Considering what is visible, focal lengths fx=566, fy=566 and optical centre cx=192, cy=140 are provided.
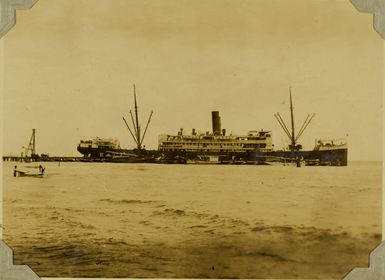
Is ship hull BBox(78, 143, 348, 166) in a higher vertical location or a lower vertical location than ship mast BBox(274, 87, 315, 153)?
lower

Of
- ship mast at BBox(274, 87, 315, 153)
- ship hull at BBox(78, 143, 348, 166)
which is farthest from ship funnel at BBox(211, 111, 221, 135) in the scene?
ship mast at BBox(274, 87, 315, 153)

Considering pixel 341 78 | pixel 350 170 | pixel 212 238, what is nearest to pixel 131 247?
pixel 212 238

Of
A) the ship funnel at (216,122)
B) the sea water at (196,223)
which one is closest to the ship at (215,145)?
the ship funnel at (216,122)

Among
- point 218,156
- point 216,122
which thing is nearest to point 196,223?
point 218,156

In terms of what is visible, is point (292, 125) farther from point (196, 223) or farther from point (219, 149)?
point (196, 223)

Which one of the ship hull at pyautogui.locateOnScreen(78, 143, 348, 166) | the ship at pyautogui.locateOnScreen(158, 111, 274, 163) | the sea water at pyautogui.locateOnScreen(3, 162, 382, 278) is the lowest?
the sea water at pyautogui.locateOnScreen(3, 162, 382, 278)

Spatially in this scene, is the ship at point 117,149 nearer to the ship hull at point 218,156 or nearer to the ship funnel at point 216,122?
the ship hull at point 218,156

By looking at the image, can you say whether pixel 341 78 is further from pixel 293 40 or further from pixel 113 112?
pixel 113 112

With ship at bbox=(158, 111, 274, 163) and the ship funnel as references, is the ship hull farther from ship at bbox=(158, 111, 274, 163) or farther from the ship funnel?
the ship funnel
